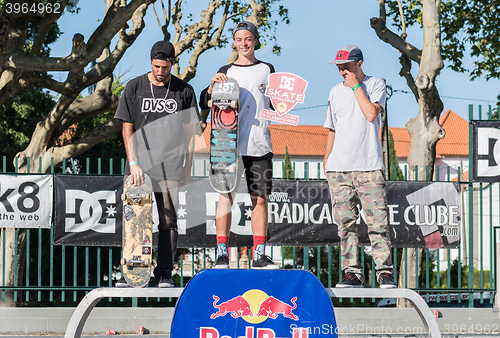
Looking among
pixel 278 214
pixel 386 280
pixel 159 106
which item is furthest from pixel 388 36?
pixel 386 280

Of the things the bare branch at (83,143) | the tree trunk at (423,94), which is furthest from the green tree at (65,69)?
the tree trunk at (423,94)

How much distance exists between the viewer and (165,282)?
390 centimetres

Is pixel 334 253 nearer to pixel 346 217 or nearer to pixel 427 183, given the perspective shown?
pixel 427 183

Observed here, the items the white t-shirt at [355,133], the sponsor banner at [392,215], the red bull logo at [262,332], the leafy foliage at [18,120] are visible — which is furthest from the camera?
the leafy foliage at [18,120]

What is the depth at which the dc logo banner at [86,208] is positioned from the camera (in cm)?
718

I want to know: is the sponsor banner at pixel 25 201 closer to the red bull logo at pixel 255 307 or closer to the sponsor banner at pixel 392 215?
the sponsor banner at pixel 392 215

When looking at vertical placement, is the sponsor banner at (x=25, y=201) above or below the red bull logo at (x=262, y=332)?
above

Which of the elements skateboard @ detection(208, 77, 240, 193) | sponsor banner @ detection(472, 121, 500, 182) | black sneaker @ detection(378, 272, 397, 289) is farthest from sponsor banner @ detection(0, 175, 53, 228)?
sponsor banner @ detection(472, 121, 500, 182)

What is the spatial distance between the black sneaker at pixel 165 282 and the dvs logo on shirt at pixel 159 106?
126cm

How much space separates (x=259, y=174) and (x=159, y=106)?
927 mm

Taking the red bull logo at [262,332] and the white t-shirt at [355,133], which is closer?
the red bull logo at [262,332]

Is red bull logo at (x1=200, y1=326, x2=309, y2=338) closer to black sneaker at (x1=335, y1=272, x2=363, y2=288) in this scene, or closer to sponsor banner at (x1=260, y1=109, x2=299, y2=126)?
black sneaker at (x1=335, y1=272, x2=363, y2=288)

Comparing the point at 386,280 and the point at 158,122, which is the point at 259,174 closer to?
the point at 158,122

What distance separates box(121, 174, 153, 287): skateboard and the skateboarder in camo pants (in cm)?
141
